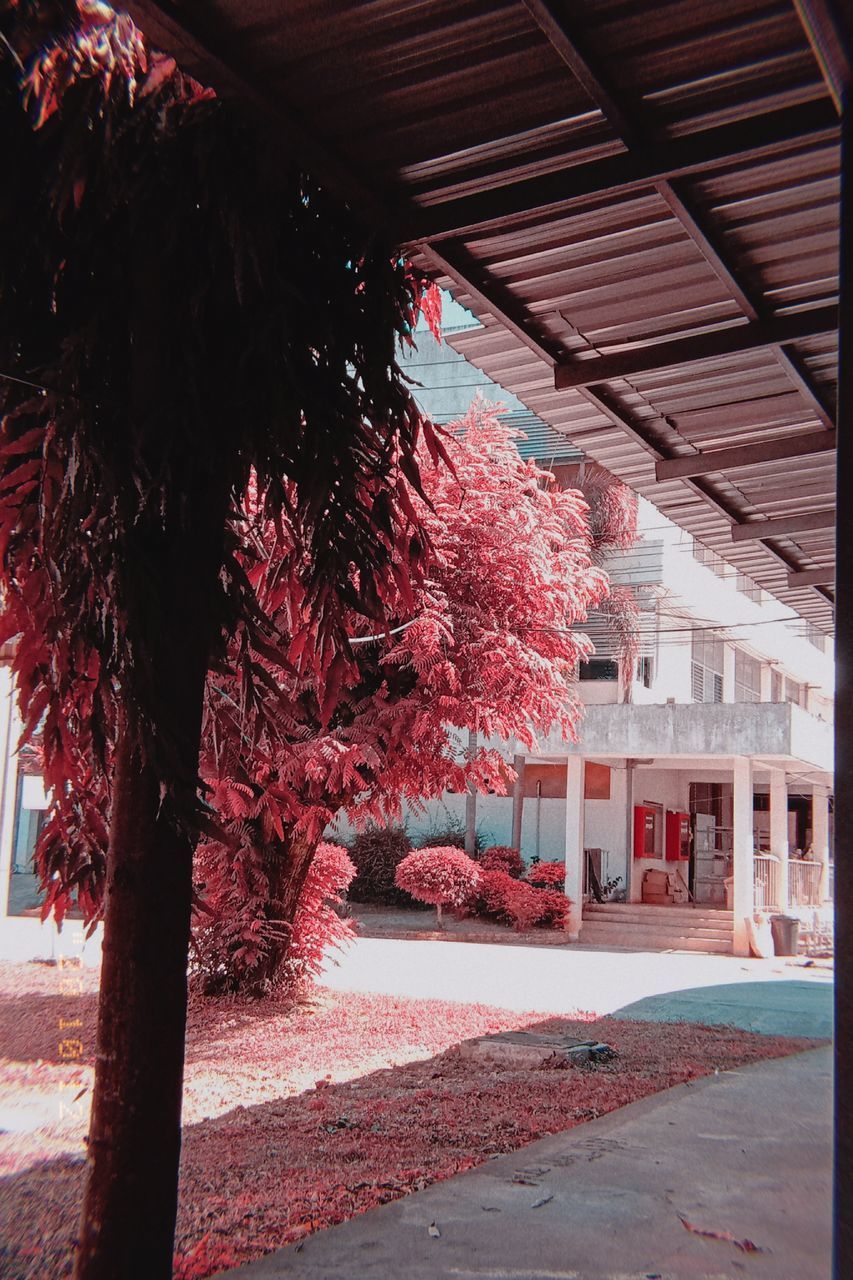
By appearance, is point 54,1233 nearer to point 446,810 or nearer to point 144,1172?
point 144,1172

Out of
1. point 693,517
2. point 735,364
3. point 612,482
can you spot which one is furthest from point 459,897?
point 735,364

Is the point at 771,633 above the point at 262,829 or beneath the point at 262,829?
above

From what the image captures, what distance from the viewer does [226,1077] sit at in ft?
29.2

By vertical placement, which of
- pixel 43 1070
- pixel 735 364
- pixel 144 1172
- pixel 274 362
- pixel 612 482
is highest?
pixel 612 482

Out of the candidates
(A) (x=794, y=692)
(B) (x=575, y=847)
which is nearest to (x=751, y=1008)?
(B) (x=575, y=847)

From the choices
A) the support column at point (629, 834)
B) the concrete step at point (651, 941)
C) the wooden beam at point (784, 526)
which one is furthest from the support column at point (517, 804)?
the wooden beam at point (784, 526)

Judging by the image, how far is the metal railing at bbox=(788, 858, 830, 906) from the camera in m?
22.0

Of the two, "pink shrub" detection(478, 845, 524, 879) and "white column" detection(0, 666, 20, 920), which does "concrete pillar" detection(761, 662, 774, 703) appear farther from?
"white column" detection(0, 666, 20, 920)

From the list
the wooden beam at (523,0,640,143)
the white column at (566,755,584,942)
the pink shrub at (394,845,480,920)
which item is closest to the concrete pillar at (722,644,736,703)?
the white column at (566,755,584,942)

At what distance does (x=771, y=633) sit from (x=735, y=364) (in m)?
24.4

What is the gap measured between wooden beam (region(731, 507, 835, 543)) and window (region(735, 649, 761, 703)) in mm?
20491

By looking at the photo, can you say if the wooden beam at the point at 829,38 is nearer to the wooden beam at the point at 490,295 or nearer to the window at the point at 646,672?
the wooden beam at the point at 490,295

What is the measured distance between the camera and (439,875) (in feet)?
68.7

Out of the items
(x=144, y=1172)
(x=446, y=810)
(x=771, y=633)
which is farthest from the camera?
(x=771, y=633)
